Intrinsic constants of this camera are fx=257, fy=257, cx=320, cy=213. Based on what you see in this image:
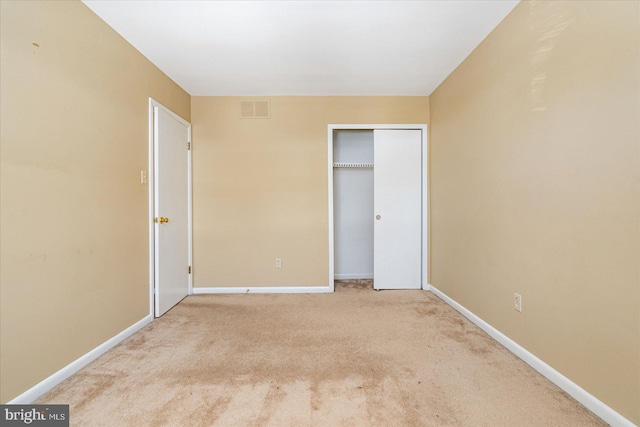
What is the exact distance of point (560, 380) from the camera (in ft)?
4.99

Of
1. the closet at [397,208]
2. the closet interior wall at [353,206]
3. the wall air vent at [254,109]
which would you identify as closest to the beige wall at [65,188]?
the wall air vent at [254,109]

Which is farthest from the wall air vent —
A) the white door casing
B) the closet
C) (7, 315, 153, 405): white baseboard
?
(7, 315, 153, 405): white baseboard

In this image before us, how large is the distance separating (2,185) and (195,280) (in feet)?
7.39

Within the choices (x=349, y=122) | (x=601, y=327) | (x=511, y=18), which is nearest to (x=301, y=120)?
(x=349, y=122)

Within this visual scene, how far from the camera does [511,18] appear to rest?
188cm

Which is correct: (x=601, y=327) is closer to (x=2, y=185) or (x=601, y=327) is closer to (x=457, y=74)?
(x=457, y=74)

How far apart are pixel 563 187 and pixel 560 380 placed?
1.14 m


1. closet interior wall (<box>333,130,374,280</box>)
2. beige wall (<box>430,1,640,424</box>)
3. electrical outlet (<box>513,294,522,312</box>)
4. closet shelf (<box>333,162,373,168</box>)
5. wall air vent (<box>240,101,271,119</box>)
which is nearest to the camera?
beige wall (<box>430,1,640,424</box>)

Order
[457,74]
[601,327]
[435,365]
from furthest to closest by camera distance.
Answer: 1. [457,74]
2. [435,365]
3. [601,327]

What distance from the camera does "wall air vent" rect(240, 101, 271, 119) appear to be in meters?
3.35

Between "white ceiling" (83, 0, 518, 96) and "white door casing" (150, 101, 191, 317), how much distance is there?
0.63 metres

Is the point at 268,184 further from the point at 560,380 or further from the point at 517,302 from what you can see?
the point at 560,380

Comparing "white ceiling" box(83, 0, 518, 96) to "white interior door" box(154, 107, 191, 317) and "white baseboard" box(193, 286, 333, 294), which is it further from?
"white baseboard" box(193, 286, 333, 294)

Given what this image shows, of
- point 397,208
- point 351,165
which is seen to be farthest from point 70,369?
point 351,165
